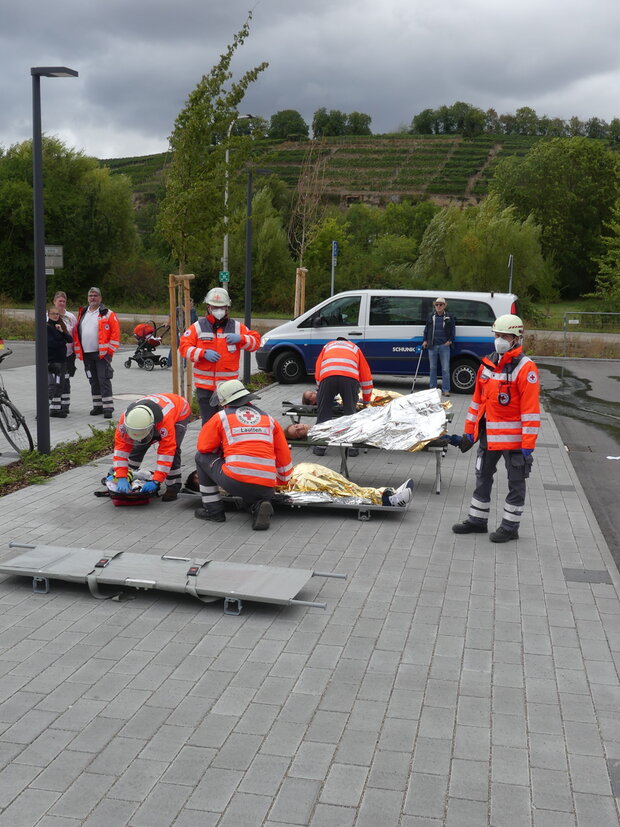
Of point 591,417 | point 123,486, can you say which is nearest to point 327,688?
point 123,486

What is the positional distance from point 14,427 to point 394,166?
105m

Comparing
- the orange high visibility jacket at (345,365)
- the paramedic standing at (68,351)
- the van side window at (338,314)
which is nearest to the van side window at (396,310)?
the van side window at (338,314)

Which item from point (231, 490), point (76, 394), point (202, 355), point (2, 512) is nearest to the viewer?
point (231, 490)

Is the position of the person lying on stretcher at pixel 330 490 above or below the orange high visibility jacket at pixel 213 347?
below

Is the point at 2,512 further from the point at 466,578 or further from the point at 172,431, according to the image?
the point at 466,578

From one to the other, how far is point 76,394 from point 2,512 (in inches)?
341

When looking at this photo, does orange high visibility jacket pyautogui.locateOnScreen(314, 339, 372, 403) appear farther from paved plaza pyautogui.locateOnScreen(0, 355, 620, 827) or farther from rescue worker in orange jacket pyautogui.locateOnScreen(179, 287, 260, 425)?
paved plaza pyautogui.locateOnScreen(0, 355, 620, 827)

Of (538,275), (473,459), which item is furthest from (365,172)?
(473,459)

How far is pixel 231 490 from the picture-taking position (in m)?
7.94

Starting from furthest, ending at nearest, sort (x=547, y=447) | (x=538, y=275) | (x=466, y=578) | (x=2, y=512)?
(x=538, y=275)
(x=547, y=447)
(x=2, y=512)
(x=466, y=578)

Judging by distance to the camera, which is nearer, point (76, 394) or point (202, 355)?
point (202, 355)

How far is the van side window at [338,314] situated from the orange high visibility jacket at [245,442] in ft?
35.0

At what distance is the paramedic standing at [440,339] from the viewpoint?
17078 mm

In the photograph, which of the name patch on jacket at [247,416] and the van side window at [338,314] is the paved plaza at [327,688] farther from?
the van side window at [338,314]
